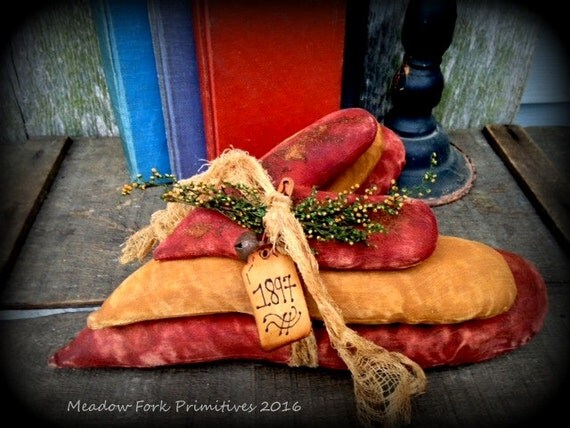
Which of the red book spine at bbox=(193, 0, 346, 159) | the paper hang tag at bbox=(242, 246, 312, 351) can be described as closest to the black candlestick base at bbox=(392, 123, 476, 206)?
the red book spine at bbox=(193, 0, 346, 159)

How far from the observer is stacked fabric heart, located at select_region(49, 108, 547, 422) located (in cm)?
131

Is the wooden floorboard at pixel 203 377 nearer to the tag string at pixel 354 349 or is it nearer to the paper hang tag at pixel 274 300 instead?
the tag string at pixel 354 349

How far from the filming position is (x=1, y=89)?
2.29 meters

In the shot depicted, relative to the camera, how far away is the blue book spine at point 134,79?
1.73m

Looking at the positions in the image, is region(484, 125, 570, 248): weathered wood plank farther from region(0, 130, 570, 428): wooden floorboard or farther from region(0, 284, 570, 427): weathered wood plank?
region(0, 284, 570, 427): weathered wood plank

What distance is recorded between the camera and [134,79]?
1.85 m

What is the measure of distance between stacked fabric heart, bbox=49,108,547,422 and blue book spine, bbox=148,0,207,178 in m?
0.52

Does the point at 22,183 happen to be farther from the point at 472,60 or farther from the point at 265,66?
the point at 472,60

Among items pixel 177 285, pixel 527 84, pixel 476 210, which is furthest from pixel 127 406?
pixel 527 84

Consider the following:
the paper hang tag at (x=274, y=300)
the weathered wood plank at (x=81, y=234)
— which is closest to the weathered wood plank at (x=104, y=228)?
the weathered wood plank at (x=81, y=234)

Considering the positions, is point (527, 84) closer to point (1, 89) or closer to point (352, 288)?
point (352, 288)

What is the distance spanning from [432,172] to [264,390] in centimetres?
115

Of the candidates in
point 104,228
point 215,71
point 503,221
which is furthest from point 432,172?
point 104,228

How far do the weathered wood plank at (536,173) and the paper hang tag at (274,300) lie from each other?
1152 mm
